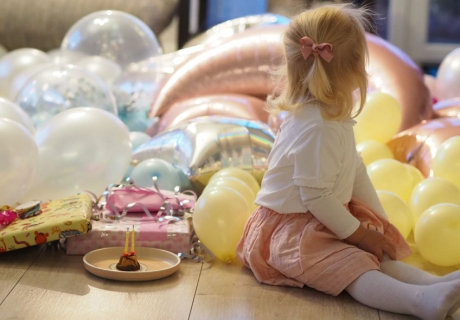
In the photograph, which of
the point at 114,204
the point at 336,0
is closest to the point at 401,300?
the point at 114,204

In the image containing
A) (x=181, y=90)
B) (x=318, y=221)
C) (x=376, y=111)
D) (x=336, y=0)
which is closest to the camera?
(x=318, y=221)

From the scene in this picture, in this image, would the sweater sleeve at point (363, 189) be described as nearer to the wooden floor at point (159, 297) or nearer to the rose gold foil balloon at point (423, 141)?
the wooden floor at point (159, 297)

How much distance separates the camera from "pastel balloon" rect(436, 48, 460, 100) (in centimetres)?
254

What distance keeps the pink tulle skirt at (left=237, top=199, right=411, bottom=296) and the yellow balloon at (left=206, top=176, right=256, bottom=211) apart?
148 mm

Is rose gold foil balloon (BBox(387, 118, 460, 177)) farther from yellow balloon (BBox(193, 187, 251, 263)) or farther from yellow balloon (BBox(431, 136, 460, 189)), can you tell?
yellow balloon (BBox(193, 187, 251, 263))

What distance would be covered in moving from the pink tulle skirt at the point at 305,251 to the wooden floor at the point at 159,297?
0.11ft

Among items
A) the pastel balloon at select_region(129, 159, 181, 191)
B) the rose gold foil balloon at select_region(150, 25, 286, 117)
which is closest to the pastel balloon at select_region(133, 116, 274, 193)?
the pastel balloon at select_region(129, 159, 181, 191)

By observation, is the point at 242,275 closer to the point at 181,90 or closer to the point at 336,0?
the point at 181,90

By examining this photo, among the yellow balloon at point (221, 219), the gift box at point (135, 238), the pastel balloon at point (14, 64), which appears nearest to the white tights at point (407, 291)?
the yellow balloon at point (221, 219)

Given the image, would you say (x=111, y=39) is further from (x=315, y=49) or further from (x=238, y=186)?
(x=315, y=49)

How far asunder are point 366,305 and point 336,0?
91.4 inches

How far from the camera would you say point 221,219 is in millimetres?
1466

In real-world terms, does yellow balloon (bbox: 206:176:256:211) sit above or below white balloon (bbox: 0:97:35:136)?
below

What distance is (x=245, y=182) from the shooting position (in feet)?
5.72
